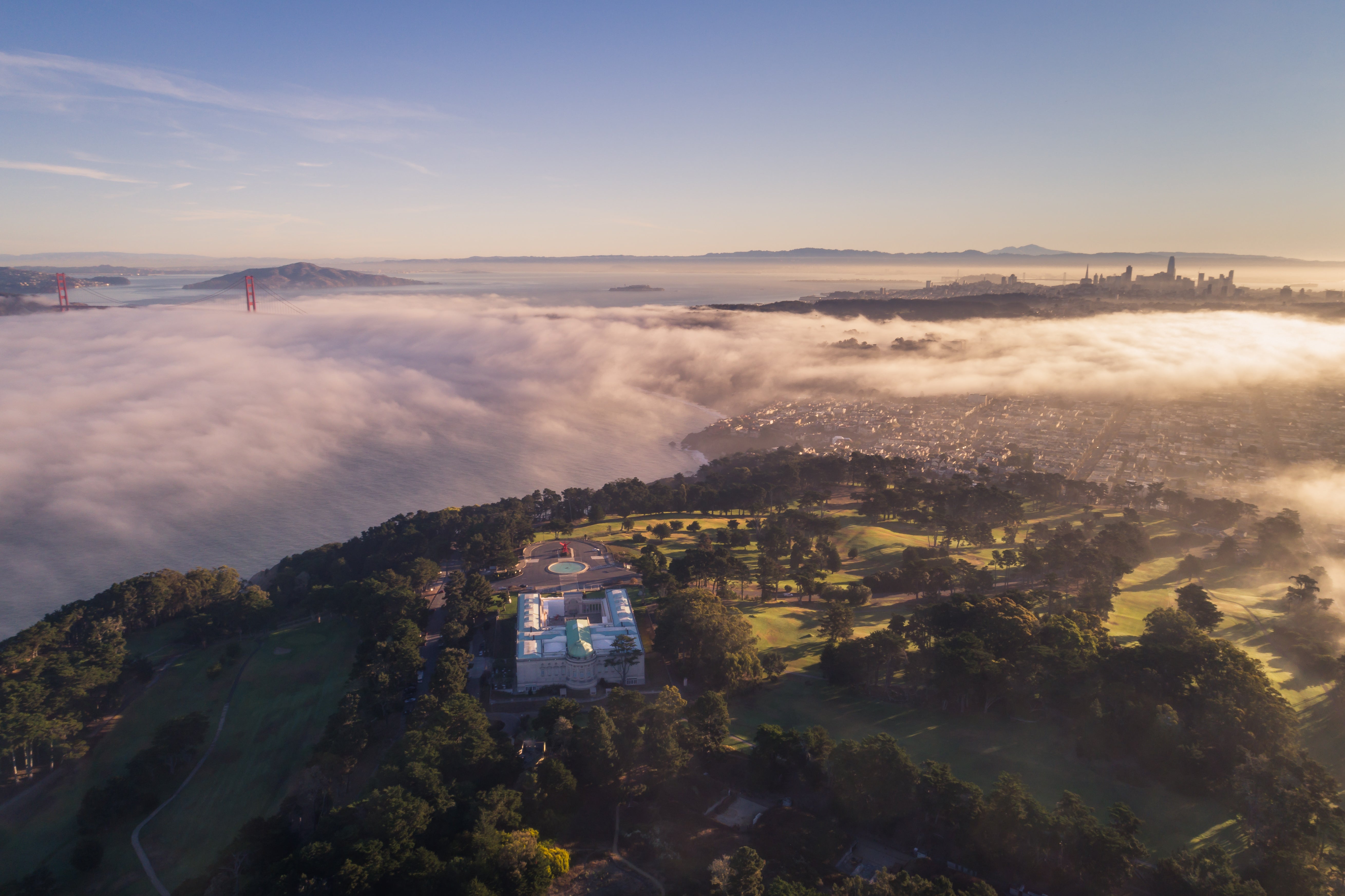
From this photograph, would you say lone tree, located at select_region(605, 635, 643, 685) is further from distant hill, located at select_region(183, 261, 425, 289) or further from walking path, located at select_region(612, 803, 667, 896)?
distant hill, located at select_region(183, 261, 425, 289)

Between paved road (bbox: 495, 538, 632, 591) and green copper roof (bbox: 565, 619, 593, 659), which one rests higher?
green copper roof (bbox: 565, 619, 593, 659)

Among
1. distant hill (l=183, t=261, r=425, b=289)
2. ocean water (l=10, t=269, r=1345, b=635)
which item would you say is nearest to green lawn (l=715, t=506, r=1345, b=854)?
ocean water (l=10, t=269, r=1345, b=635)

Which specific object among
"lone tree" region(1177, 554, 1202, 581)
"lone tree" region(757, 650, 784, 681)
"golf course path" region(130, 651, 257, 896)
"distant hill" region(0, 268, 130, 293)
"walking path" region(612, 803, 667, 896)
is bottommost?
"golf course path" region(130, 651, 257, 896)

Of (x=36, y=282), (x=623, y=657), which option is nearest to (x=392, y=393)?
(x=623, y=657)

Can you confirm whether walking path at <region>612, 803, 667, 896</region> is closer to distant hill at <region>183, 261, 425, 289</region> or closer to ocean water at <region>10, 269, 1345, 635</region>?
ocean water at <region>10, 269, 1345, 635</region>

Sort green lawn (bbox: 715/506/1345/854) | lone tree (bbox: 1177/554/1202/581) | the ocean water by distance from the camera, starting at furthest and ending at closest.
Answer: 1. the ocean water
2. lone tree (bbox: 1177/554/1202/581)
3. green lawn (bbox: 715/506/1345/854)

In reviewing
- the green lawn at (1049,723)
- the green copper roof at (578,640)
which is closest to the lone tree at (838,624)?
the green lawn at (1049,723)

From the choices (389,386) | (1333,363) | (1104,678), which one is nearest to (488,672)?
(1104,678)

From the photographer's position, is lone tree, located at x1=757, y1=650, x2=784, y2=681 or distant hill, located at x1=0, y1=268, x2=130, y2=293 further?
distant hill, located at x1=0, y1=268, x2=130, y2=293

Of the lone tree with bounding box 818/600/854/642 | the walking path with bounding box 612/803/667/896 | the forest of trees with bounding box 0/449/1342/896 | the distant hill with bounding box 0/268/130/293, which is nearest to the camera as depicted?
the forest of trees with bounding box 0/449/1342/896

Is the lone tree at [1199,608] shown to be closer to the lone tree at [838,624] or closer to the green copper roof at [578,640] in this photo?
the lone tree at [838,624]
